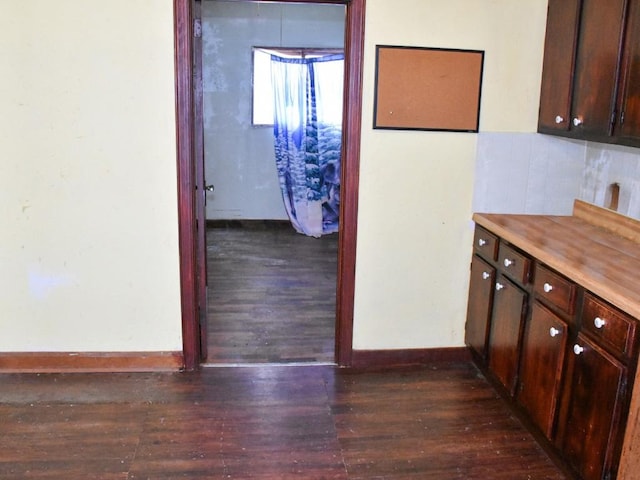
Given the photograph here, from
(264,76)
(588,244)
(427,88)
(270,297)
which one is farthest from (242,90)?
(588,244)

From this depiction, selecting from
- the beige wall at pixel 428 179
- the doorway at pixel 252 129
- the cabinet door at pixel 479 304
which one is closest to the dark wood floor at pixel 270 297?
the doorway at pixel 252 129

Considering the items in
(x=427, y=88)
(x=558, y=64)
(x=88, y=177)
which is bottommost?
(x=88, y=177)

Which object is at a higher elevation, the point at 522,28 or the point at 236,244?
the point at 522,28

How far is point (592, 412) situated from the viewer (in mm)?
2275

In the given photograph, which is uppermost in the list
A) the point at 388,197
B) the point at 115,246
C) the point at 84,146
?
the point at 84,146

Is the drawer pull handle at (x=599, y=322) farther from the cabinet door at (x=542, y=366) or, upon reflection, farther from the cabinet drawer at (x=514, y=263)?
the cabinet drawer at (x=514, y=263)

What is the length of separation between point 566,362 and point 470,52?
1.70m

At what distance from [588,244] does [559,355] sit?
62cm

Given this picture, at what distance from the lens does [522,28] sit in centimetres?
332

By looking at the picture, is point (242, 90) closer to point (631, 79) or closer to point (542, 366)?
point (631, 79)

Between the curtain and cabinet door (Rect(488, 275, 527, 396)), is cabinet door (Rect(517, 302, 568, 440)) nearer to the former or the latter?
cabinet door (Rect(488, 275, 527, 396))

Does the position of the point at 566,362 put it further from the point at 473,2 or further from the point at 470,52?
the point at 473,2

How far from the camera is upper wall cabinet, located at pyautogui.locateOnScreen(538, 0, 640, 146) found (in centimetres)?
259

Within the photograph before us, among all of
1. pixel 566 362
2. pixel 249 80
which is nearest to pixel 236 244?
pixel 249 80
